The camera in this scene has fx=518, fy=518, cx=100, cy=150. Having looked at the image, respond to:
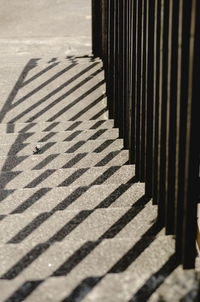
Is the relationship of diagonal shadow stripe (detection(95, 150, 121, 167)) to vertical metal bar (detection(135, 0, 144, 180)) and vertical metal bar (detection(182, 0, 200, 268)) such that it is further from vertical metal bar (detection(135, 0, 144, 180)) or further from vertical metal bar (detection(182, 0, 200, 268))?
vertical metal bar (detection(182, 0, 200, 268))

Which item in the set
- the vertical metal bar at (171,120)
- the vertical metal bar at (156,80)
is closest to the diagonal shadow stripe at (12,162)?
the vertical metal bar at (156,80)

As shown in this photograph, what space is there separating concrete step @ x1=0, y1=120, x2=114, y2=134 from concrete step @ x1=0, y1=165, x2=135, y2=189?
108 cm

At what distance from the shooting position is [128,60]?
3.66 metres

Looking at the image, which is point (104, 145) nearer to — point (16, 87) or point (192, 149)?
point (16, 87)

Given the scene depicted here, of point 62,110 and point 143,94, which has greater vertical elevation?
point 143,94

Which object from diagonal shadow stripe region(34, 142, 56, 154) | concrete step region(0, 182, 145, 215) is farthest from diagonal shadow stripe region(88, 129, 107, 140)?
concrete step region(0, 182, 145, 215)

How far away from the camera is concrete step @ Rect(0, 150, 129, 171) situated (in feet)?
13.0

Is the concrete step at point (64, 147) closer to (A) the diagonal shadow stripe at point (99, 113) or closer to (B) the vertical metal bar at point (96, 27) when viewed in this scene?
(A) the diagonal shadow stripe at point (99, 113)

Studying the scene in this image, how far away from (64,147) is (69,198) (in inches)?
43.7

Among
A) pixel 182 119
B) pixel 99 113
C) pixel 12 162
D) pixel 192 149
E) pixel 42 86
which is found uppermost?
pixel 182 119

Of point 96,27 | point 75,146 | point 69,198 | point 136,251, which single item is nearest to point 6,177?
point 69,198

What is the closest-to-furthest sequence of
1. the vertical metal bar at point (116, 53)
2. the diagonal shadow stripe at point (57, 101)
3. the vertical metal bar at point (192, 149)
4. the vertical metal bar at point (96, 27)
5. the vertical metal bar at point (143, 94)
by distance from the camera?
the vertical metal bar at point (192, 149), the vertical metal bar at point (143, 94), the vertical metal bar at point (116, 53), the diagonal shadow stripe at point (57, 101), the vertical metal bar at point (96, 27)

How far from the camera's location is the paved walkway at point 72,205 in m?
2.38

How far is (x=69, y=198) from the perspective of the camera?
329 cm
